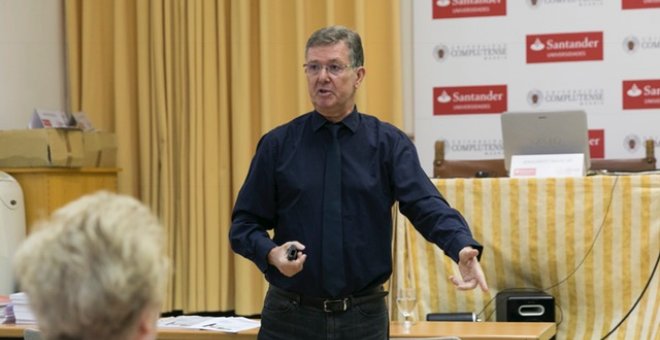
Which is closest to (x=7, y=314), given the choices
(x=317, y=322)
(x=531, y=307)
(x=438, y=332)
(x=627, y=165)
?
(x=317, y=322)

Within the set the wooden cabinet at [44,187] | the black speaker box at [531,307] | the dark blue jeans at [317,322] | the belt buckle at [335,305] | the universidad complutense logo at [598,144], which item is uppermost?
the universidad complutense logo at [598,144]

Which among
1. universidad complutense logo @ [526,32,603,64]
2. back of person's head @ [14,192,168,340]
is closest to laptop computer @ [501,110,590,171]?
universidad complutense logo @ [526,32,603,64]

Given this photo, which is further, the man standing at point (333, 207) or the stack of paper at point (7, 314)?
the stack of paper at point (7, 314)

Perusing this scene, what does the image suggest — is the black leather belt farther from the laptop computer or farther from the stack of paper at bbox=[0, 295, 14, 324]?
the laptop computer

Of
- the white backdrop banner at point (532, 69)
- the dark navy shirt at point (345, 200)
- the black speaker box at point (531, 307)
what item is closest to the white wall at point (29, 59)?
the white backdrop banner at point (532, 69)

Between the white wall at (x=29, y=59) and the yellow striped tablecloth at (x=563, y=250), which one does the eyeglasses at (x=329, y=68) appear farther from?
the white wall at (x=29, y=59)

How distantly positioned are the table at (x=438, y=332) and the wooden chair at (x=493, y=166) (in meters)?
1.89

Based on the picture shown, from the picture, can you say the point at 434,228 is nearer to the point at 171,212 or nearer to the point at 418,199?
the point at 418,199

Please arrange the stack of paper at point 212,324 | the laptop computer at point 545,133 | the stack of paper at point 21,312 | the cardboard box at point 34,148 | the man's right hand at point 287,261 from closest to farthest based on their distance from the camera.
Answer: the man's right hand at point 287,261 < the stack of paper at point 212,324 < the stack of paper at point 21,312 < the laptop computer at point 545,133 < the cardboard box at point 34,148

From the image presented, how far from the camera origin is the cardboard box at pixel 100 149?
6.57 m

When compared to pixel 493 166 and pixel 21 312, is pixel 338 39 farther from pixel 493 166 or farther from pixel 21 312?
pixel 493 166

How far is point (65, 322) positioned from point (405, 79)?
18.7ft

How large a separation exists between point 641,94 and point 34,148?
3.69m

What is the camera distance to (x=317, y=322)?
3.13 metres
